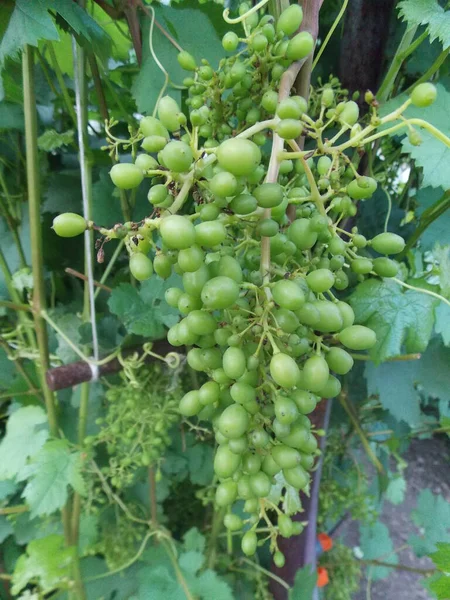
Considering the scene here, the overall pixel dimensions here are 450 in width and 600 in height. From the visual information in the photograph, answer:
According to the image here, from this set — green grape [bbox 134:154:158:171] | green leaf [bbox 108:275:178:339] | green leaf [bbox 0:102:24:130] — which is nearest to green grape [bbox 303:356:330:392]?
green grape [bbox 134:154:158:171]

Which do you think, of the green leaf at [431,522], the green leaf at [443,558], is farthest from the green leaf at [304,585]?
the green leaf at [431,522]

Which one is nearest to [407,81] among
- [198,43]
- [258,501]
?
[198,43]

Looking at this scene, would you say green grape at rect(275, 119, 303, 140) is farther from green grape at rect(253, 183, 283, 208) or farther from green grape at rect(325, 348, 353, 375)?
green grape at rect(325, 348, 353, 375)

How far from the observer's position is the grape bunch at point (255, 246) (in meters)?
0.33

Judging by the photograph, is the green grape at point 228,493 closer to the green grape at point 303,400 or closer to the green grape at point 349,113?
the green grape at point 303,400

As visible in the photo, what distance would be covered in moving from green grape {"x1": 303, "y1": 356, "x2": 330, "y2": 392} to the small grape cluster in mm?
407

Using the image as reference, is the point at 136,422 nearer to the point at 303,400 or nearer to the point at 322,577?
the point at 303,400

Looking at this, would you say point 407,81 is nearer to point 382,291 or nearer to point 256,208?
point 382,291

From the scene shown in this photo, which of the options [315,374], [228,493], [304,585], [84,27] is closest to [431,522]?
[304,585]

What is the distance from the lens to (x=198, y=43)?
0.66m

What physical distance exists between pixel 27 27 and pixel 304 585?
1097 millimetres

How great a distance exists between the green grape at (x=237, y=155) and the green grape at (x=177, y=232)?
0.17ft

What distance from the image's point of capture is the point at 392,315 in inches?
23.8

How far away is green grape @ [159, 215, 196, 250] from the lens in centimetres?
30
